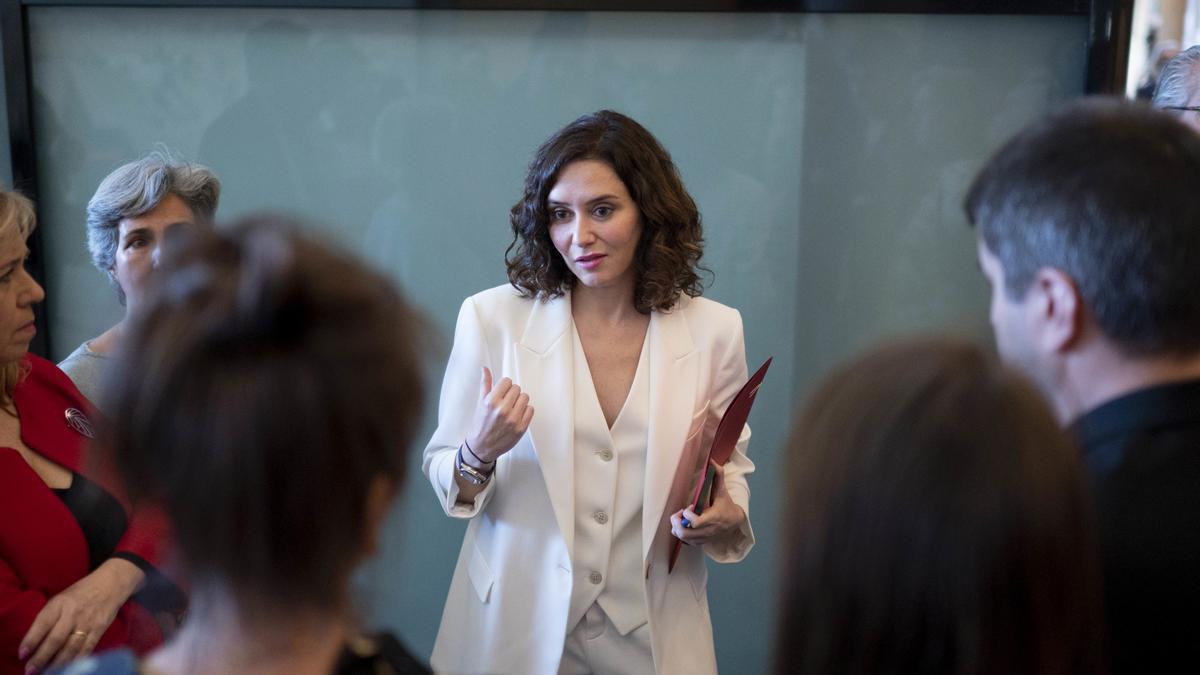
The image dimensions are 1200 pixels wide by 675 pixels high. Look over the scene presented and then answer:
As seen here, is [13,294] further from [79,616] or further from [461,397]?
[461,397]

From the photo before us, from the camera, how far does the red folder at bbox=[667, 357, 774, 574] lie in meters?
2.11

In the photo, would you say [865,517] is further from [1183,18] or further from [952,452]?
[1183,18]

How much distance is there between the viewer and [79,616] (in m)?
1.81

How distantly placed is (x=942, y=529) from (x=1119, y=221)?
504 mm

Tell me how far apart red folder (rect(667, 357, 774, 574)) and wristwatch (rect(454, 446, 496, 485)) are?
1.43ft

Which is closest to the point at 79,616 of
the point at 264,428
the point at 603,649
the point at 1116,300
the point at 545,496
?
the point at 545,496

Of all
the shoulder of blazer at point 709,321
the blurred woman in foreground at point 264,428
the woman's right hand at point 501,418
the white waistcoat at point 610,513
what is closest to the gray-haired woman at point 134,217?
the woman's right hand at point 501,418

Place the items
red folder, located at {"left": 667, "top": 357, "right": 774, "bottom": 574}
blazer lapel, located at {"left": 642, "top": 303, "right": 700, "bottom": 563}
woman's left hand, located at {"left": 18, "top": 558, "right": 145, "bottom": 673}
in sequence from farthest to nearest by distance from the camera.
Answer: blazer lapel, located at {"left": 642, "top": 303, "right": 700, "bottom": 563}
red folder, located at {"left": 667, "top": 357, "right": 774, "bottom": 574}
woman's left hand, located at {"left": 18, "top": 558, "right": 145, "bottom": 673}

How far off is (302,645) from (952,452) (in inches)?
24.1

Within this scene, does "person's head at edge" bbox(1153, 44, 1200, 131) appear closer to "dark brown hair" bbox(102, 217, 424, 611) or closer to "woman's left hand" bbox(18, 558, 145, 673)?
"dark brown hair" bbox(102, 217, 424, 611)

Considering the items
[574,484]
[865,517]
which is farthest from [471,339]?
[865,517]

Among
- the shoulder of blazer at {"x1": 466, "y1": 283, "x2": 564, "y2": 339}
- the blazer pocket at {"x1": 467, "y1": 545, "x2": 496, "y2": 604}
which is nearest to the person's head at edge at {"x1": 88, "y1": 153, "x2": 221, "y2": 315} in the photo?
the shoulder of blazer at {"x1": 466, "y1": 283, "x2": 564, "y2": 339}

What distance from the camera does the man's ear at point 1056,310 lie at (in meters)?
1.17

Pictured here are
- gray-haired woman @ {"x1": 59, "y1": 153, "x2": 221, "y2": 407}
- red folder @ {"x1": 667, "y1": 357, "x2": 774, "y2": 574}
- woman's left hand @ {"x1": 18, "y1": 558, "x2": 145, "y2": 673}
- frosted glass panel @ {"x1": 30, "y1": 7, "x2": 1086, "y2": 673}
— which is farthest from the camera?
frosted glass panel @ {"x1": 30, "y1": 7, "x2": 1086, "y2": 673}
